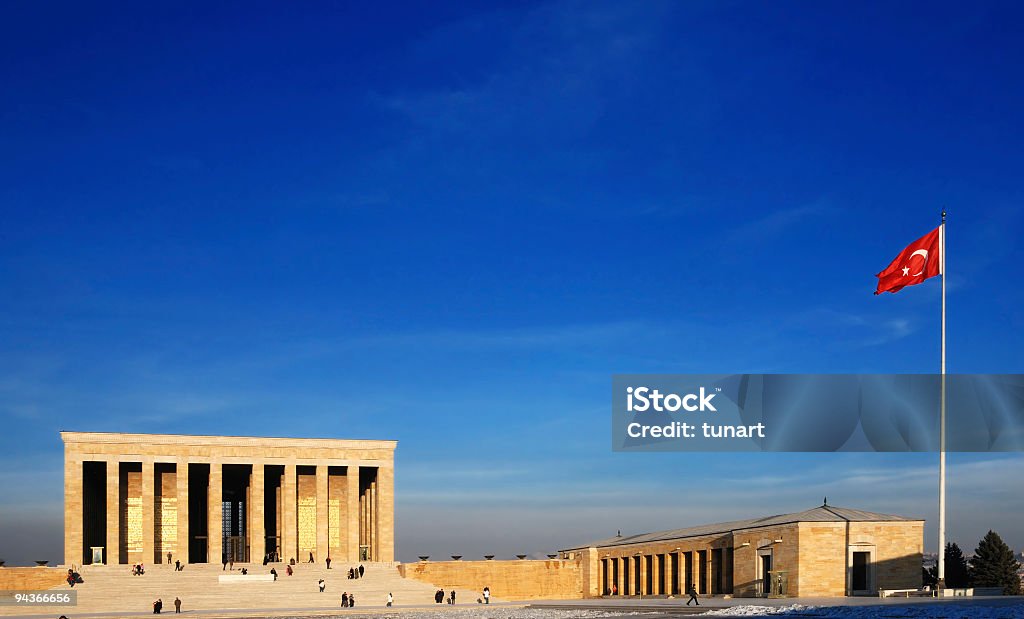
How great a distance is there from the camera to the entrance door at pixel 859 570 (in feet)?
163

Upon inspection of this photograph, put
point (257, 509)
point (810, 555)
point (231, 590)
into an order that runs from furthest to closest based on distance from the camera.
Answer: point (257, 509) → point (231, 590) → point (810, 555)

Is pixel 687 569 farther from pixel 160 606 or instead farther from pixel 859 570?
pixel 160 606

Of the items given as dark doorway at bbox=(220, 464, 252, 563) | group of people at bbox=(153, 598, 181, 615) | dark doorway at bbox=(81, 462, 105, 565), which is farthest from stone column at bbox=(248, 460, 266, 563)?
group of people at bbox=(153, 598, 181, 615)

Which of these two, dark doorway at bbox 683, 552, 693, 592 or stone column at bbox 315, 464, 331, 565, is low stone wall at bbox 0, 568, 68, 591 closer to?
stone column at bbox 315, 464, 331, 565

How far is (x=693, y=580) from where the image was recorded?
194ft

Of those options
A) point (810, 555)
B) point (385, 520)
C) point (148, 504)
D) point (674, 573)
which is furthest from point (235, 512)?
point (810, 555)

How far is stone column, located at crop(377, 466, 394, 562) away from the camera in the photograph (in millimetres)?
66062

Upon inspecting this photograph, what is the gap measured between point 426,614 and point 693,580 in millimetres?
19497

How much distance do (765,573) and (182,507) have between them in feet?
106

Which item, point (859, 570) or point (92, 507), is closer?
point (859, 570)

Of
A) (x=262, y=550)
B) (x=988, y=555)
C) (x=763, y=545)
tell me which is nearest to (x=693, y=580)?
(x=763, y=545)

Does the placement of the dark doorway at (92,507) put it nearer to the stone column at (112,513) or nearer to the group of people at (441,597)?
the stone column at (112,513)

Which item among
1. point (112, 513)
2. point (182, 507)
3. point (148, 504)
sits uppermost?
point (148, 504)

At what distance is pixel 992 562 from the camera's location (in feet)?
250
